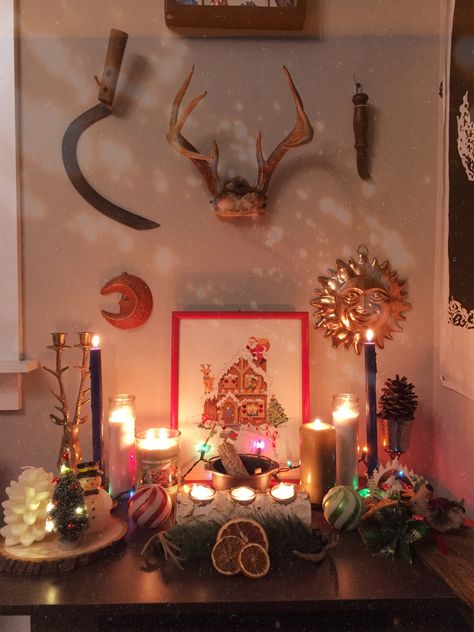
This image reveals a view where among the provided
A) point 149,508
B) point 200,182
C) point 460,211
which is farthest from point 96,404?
point 460,211

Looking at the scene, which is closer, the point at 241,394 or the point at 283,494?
the point at 283,494

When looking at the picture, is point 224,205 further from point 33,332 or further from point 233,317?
point 33,332

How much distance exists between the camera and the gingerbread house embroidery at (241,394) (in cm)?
127

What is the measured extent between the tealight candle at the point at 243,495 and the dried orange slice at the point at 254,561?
3.5 inches

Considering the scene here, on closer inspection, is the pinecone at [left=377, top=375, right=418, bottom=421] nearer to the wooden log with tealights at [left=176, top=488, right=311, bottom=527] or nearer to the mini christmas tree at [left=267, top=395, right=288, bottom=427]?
the mini christmas tree at [left=267, top=395, right=288, bottom=427]

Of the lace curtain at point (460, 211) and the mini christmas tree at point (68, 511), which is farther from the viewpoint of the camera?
the lace curtain at point (460, 211)

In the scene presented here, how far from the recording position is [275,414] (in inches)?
49.8

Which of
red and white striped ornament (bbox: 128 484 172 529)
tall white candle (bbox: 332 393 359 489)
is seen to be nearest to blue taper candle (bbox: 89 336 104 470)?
red and white striped ornament (bbox: 128 484 172 529)

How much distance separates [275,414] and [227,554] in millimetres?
434

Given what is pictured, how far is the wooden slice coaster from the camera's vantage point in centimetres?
86

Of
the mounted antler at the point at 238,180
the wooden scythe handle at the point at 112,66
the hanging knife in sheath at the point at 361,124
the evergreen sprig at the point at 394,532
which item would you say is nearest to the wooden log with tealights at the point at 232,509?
the evergreen sprig at the point at 394,532

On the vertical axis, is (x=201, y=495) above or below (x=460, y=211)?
below

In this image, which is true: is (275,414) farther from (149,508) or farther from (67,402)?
(67,402)

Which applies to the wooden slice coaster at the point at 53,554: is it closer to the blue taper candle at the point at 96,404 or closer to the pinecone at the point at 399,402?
the blue taper candle at the point at 96,404
